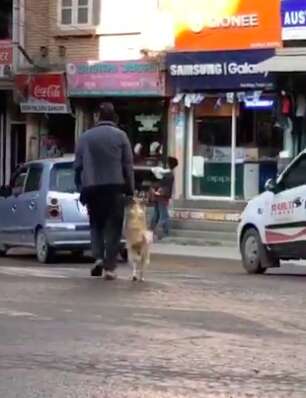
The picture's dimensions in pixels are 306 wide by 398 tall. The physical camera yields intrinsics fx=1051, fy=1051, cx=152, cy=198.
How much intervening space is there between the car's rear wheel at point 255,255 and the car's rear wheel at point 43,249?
3882 mm

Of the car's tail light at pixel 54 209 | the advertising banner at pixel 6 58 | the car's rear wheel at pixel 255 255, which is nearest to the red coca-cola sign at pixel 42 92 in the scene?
the advertising banner at pixel 6 58

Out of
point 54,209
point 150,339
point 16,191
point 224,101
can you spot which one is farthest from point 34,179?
point 150,339

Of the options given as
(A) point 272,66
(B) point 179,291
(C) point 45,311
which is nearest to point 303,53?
(A) point 272,66

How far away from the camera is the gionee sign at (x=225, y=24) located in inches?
865

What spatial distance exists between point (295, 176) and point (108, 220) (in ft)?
10.7

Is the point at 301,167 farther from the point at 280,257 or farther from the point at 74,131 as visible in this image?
the point at 74,131

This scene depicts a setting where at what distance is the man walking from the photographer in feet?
36.1

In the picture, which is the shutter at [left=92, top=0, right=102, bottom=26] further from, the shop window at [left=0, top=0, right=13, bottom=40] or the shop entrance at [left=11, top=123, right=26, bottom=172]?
the shop entrance at [left=11, top=123, right=26, bottom=172]

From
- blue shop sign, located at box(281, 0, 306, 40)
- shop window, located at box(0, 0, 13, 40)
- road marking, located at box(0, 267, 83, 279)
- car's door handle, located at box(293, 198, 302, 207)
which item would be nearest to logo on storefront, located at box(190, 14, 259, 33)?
blue shop sign, located at box(281, 0, 306, 40)

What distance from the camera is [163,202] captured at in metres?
22.1

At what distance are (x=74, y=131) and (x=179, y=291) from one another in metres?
16.3

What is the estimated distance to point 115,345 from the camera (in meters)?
7.30

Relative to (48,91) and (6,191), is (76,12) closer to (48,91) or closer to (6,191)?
(48,91)

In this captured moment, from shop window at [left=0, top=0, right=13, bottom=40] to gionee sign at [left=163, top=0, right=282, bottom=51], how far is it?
502 centimetres
